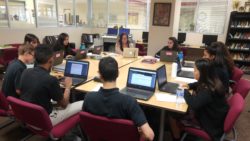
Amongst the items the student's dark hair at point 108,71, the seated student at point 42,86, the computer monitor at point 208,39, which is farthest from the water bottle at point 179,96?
the computer monitor at point 208,39

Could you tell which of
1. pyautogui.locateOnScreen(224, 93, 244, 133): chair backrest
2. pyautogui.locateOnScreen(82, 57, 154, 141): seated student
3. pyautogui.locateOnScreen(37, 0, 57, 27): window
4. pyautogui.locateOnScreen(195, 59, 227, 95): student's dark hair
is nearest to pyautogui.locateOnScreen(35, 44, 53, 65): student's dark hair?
pyautogui.locateOnScreen(82, 57, 154, 141): seated student

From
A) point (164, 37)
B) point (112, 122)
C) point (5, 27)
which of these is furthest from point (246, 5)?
point (5, 27)

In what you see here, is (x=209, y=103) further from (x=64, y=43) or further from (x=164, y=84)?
(x=64, y=43)

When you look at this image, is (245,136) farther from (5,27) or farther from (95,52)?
(5,27)

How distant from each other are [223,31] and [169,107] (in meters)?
5.73

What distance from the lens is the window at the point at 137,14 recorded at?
302 inches

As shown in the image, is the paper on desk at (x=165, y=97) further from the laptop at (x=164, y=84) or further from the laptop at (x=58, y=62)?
the laptop at (x=58, y=62)

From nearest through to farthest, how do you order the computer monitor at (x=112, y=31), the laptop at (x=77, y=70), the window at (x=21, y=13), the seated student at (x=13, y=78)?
1. the seated student at (x=13, y=78)
2. the laptop at (x=77, y=70)
3. the window at (x=21, y=13)
4. the computer monitor at (x=112, y=31)

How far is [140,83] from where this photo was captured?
215cm

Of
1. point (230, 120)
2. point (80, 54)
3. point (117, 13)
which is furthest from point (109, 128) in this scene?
point (117, 13)

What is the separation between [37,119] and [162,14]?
4527 mm

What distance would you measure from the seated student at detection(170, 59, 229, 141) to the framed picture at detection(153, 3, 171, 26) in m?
3.68

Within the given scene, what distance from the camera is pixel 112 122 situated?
125 cm

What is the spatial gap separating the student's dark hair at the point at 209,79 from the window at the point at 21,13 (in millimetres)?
5396
